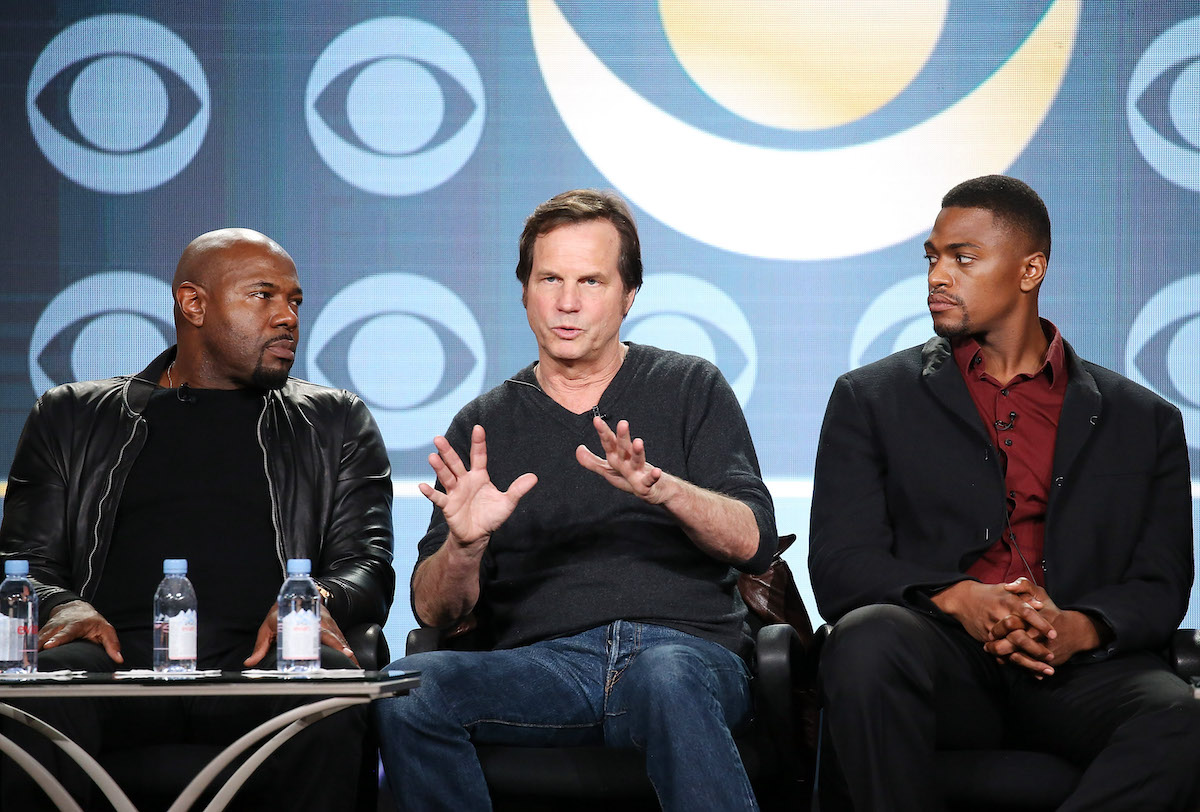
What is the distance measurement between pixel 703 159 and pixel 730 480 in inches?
61.5

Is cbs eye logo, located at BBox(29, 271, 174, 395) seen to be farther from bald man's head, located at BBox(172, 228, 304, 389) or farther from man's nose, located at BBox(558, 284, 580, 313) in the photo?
man's nose, located at BBox(558, 284, 580, 313)

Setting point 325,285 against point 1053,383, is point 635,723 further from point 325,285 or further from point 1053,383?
point 325,285

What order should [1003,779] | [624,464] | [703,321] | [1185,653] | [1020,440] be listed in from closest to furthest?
[624,464] < [1003,779] < [1185,653] < [1020,440] < [703,321]

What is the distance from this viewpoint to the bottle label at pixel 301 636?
2.47 metres

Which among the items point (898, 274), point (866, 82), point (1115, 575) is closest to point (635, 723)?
point (1115, 575)

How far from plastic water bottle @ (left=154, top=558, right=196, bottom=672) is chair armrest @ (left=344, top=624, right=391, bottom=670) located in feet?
1.27

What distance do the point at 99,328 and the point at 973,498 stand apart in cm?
278

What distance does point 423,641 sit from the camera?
9.64 feet

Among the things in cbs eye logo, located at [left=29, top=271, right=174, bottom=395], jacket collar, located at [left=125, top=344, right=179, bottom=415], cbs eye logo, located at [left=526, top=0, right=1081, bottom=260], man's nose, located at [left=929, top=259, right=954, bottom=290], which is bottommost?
jacket collar, located at [left=125, top=344, right=179, bottom=415]

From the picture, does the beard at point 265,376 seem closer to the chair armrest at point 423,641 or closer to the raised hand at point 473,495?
the chair armrest at point 423,641

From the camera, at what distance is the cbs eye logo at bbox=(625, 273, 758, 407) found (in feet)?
13.6

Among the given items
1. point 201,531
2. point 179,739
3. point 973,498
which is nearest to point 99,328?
point 201,531

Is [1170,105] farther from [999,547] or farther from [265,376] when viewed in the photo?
[265,376]

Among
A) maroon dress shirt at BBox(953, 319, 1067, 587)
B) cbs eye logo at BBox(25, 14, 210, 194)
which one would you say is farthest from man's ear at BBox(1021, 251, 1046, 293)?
cbs eye logo at BBox(25, 14, 210, 194)
